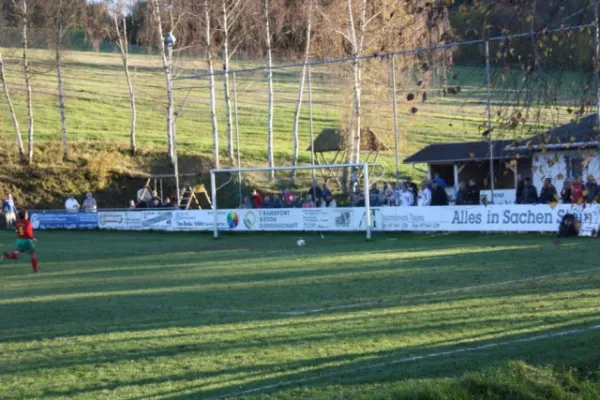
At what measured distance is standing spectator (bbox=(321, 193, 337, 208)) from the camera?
3388 centimetres

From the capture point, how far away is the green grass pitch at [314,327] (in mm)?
8836

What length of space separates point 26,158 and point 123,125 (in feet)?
49.0

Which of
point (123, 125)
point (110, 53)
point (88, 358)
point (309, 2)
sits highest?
point (110, 53)

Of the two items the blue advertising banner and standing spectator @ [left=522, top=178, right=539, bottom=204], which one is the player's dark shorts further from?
the blue advertising banner

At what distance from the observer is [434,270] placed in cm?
1891

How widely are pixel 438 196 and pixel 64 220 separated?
19590 mm

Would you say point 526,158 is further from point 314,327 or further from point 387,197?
point 387,197

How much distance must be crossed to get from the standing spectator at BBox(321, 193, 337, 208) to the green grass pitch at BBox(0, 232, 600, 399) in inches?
418

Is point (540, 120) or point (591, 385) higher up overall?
point (540, 120)

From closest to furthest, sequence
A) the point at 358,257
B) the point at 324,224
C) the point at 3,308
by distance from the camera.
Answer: the point at 3,308
the point at 358,257
the point at 324,224

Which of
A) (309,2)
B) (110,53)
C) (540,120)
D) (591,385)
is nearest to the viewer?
(591,385)

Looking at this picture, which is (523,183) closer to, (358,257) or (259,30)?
(358,257)

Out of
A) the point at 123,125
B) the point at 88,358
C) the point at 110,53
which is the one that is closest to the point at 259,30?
the point at 123,125

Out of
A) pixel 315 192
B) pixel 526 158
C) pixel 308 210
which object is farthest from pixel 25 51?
pixel 526 158
